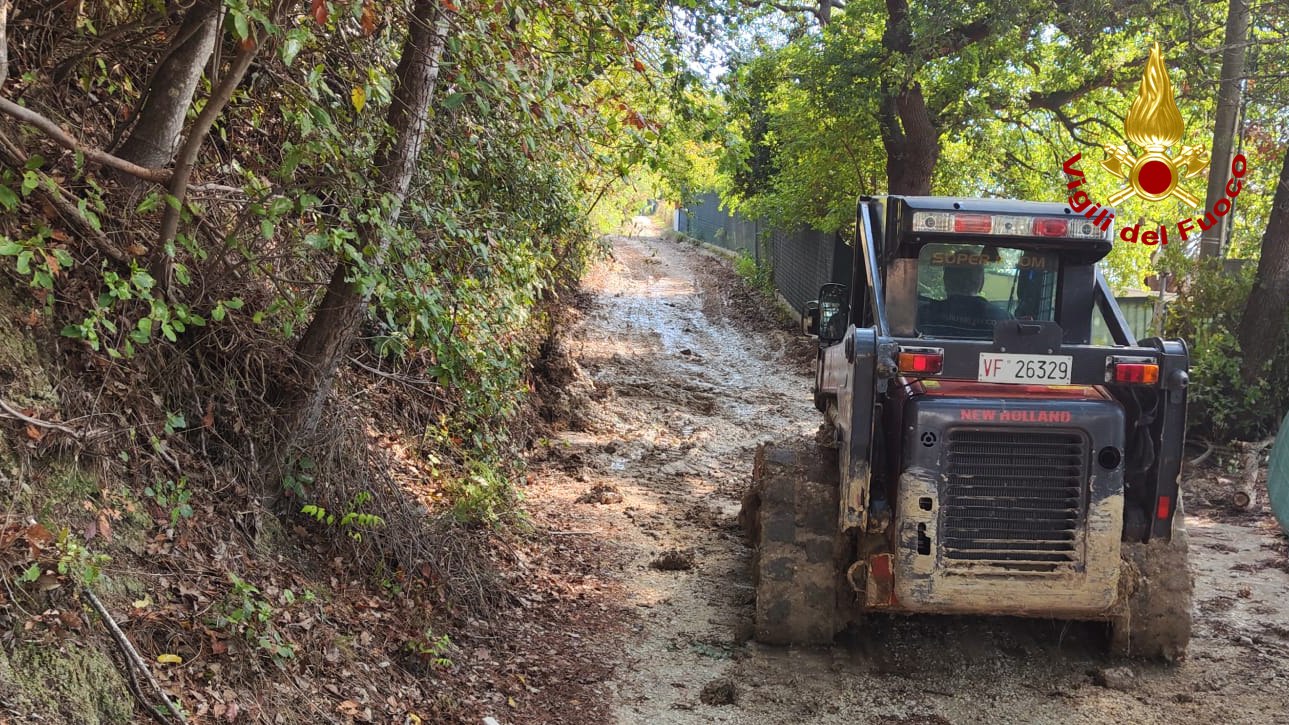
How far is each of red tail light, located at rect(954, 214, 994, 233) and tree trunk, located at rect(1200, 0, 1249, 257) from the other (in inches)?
290

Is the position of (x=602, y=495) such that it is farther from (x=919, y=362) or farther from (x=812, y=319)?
(x=919, y=362)

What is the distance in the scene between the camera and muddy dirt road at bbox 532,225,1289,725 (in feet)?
17.1

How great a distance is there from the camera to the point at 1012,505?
520 centimetres

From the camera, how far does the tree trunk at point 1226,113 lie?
11547 mm

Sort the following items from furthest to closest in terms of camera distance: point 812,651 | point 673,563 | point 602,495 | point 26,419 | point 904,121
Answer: point 904,121 → point 602,495 → point 673,563 → point 812,651 → point 26,419

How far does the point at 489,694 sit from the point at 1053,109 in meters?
12.9

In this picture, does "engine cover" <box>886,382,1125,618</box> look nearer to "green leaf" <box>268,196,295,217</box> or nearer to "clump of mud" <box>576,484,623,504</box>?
"green leaf" <box>268,196,295,217</box>

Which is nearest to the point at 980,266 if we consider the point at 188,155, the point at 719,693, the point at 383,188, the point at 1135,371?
the point at 1135,371

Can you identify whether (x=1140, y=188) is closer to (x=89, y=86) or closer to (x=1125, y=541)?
(x=1125, y=541)

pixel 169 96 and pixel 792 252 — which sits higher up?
pixel 169 96

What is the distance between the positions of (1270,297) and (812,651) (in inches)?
320

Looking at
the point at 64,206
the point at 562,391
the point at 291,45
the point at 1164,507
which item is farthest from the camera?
the point at 562,391

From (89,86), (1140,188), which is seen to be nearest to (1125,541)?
(89,86)

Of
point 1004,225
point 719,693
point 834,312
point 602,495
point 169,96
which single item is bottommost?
point 719,693
